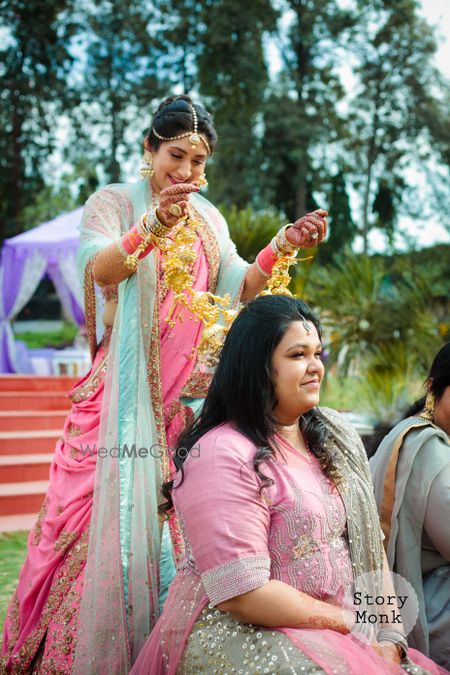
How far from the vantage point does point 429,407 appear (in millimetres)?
2455

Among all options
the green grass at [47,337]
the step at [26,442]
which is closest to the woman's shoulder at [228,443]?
the step at [26,442]

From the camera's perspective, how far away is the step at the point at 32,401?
804cm

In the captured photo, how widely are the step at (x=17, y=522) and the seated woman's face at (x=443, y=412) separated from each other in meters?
3.52

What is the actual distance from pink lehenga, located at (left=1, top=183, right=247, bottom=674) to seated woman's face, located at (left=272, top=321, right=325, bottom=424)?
2.27 ft

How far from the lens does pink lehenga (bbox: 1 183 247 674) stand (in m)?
2.19

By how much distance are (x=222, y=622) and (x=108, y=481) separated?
778mm

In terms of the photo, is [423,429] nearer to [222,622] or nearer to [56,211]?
[222,622]

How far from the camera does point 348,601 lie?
1.72m

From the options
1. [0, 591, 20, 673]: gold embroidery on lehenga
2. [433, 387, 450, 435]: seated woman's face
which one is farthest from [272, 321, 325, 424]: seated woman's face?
[0, 591, 20, 673]: gold embroidery on lehenga

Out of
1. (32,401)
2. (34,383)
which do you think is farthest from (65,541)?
(34,383)

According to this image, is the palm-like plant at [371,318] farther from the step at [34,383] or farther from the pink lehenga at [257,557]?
the pink lehenga at [257,557]

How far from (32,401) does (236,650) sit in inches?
280

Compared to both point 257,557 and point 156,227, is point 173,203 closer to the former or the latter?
point 156,227

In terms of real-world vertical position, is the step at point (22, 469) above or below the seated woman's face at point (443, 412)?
below
